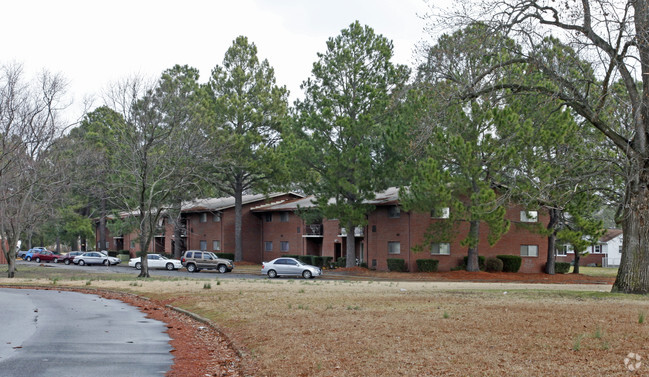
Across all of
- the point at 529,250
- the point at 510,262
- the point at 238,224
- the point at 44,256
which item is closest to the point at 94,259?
the point at 44,256

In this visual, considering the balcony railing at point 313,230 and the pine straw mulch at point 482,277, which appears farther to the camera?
the balcony railing at point 313,230

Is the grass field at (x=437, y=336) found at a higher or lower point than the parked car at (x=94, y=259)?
higher

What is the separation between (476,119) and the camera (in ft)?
125

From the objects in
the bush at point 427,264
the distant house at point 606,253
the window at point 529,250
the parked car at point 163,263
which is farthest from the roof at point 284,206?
the distant house at point 606,253

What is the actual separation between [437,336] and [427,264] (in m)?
36.5

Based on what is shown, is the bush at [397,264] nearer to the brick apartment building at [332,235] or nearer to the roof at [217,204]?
the brick apartment building at [332,235]

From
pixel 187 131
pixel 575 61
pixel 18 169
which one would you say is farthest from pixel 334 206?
pixel 575 61

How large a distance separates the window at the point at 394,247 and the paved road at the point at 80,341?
100 ft

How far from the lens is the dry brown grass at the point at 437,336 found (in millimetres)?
9172

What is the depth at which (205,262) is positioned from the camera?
171ft

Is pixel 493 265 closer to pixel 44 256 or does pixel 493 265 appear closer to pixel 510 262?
pixel 510 262

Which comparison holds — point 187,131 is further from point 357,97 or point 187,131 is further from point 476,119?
point 476,119

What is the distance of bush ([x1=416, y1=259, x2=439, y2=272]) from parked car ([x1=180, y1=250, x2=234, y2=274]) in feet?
48.2

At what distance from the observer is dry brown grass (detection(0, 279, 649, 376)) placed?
30.1 ft
